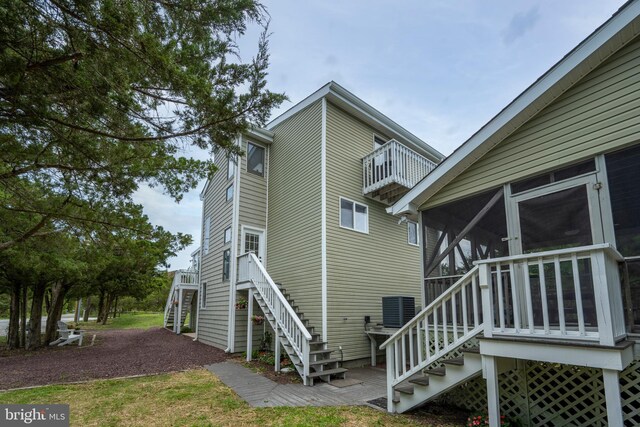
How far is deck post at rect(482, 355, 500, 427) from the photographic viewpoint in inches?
162

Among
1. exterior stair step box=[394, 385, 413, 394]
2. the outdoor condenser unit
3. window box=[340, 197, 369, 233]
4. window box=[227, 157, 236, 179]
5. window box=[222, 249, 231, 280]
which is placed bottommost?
exterior stair step box=[394, 385, 413, 394]

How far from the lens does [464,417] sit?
17.0 ft

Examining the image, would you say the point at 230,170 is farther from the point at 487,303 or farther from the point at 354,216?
the point at 487,303

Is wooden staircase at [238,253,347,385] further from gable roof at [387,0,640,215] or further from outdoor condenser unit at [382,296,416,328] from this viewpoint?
gable roof at [387,0,640,215]

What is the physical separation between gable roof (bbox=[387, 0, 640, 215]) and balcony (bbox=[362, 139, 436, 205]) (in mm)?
3319

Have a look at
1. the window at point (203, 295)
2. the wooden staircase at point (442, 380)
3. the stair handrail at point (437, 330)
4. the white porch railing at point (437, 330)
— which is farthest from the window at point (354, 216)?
the window at point (203, 295)

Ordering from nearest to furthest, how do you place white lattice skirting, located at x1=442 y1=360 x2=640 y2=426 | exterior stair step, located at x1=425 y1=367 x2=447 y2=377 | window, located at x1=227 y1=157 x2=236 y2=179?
white lattice skirting, located at x1=442 y1=360 x2=640 y2=426, exterior stair step, located at x1=425 y1=367 x2=447 y2=377, window, located at x1=227 y1=157 x2=236 y2=179

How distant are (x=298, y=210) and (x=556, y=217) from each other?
7084mm

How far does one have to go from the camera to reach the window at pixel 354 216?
1023 centimetres

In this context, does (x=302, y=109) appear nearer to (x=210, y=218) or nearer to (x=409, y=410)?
(x=210, y=218)

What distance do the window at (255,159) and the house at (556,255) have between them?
784 cm

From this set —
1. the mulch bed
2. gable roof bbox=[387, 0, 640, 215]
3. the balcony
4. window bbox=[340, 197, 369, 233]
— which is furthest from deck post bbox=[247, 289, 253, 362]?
gable roof bbox=[387, 0, 640, 215]

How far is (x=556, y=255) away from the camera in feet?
12.6

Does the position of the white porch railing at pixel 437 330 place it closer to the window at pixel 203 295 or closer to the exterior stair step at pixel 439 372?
the exterior stair step at pixel 439 372
